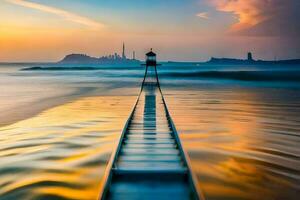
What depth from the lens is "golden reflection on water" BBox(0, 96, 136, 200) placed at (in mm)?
6855

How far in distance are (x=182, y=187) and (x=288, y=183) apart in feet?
8.89

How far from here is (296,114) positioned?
17.1m

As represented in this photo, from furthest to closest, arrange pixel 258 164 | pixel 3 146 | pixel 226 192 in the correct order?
pixel 3 146 → pixel 258 164 → pixel 226 192

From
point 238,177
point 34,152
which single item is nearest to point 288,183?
point 238,177

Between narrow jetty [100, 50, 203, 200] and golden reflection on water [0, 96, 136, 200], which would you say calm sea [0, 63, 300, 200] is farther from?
narrow jetty [100, 50, 203, 200]

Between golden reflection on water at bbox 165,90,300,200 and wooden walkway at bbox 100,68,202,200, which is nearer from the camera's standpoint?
wooden walkway at bbox 100,68,202,200

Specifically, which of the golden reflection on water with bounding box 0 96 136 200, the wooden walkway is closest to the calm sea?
the golden reflection on water with bounding box 0 96 136 200

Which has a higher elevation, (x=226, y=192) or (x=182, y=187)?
(x=182, y=187)

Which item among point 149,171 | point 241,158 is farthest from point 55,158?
point 241,158

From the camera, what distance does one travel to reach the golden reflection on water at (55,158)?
6855 mm

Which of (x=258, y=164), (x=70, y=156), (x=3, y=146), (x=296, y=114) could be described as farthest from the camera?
(x=296, y=114)

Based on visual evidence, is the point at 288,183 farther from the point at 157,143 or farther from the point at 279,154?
the point at 157,143

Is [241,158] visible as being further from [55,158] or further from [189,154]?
[55,158]

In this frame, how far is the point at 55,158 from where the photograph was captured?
893 centimetres
